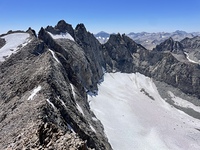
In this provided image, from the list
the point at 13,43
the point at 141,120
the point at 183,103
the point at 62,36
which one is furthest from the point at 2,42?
the point at 183,103

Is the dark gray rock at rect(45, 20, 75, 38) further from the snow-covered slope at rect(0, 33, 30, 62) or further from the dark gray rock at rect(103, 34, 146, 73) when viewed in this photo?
the snow-covered slope at rect(0, 33, 30, 62)

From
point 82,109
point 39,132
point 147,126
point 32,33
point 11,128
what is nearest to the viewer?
point 39,132

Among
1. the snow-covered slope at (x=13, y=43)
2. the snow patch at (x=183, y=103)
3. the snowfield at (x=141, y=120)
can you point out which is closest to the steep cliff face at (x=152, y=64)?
the snow patch at (x=183, y=103)

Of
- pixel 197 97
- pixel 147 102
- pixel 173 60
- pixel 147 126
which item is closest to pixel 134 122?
pixel 147 126

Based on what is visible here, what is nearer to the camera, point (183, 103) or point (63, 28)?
point (183, 103)

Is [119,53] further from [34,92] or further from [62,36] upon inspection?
[34,92]

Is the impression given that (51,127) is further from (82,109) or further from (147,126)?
(147,126)

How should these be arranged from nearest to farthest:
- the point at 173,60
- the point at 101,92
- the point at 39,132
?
1. the point at 39,132
2. the point at 101,92
3. the point at 173,60
